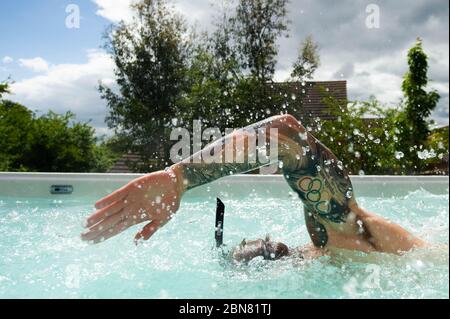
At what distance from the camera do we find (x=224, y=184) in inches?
202

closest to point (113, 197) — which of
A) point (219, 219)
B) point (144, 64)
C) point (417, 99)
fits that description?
point (219, 219)

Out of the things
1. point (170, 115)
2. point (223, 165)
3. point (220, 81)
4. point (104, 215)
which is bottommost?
point (104, 215)

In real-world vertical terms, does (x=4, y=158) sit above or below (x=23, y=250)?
above

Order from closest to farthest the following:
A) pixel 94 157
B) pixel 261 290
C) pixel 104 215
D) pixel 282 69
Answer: pixel 104 215, pixel 261 290, pixel 282 69, pixel 94 157

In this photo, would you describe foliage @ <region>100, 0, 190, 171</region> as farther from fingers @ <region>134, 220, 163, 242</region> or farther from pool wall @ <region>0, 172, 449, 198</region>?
fingers @ <region>134, 220, 163, 242</region>

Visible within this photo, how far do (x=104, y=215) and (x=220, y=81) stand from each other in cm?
878

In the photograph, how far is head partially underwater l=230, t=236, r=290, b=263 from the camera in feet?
7.18

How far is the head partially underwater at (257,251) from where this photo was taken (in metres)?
2.19

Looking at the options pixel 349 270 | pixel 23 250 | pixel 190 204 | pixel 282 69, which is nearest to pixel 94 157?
pixel 282 69

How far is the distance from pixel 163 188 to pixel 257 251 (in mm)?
720

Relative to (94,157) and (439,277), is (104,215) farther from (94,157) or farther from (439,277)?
(94,157)

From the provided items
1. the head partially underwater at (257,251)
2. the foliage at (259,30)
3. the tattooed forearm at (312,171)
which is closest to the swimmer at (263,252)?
the head partially underwater at (257,251)

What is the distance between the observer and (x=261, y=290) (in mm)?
1825

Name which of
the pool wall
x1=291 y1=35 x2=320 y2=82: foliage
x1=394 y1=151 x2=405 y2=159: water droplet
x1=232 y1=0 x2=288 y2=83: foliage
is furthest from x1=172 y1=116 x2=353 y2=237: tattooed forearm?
x1=232 y1=0 x2=288 y2=83: foliage
